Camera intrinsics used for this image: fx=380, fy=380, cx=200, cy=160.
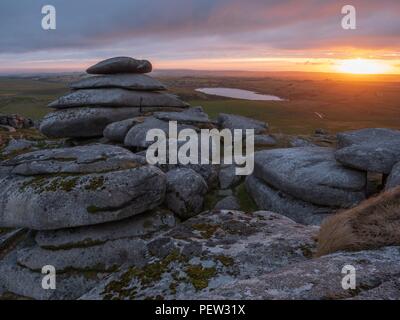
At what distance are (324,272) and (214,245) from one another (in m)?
3.40

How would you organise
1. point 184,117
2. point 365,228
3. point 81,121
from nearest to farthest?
1. point 365,228
2. point 184,117
3. point 81,121

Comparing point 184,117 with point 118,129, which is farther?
point 184,117

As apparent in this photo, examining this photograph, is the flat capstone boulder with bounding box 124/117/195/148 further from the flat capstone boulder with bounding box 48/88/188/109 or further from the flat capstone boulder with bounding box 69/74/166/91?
the flat capstone boulder with bounding box 69/74/166/91

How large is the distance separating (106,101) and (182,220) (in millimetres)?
16560

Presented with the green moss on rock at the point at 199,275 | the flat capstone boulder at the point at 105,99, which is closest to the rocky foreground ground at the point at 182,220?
the green moss on rock at the point at 199,275

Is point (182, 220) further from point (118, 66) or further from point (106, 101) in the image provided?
point (118, 66)

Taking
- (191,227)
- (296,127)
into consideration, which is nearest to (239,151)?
(191,227)

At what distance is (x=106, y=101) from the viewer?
31297 mm

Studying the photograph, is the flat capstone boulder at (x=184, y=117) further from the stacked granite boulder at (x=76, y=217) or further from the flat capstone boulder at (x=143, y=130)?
the stacked granite boulder at (x=76, y=217)

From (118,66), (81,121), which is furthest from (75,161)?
(118,66)

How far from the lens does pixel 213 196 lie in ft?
71.6

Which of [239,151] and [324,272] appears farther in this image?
[239,151]

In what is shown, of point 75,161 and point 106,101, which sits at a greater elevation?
point 106,101
